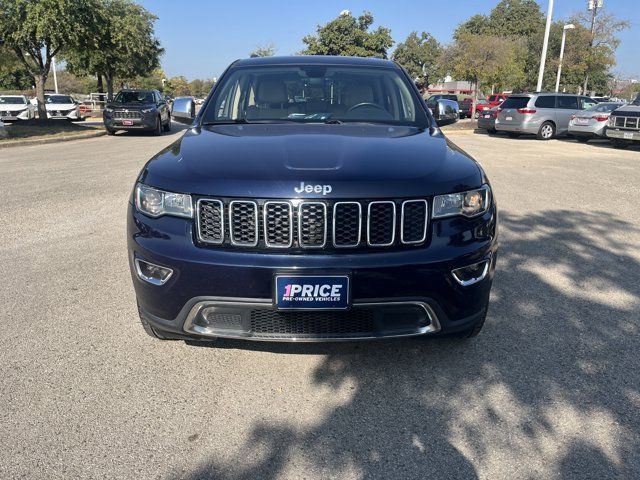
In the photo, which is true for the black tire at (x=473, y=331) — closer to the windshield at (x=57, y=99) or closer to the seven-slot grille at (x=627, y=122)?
the seven-slot grille at (x=627, y=122)

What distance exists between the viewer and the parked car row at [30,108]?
23.7 meters

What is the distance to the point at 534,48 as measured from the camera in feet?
206

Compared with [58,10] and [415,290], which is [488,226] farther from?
[58,10]

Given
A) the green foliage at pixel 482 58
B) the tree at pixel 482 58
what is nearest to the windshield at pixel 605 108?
the tree at pixel 482 58

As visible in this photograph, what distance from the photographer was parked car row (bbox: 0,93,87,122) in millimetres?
23734

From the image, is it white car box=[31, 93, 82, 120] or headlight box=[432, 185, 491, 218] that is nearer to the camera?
headlight box=[432, 185, 491, 218]

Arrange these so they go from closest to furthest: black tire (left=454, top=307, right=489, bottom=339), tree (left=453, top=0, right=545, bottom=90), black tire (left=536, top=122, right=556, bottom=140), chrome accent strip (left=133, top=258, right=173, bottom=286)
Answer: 1. chrome accent strip (left=133, top=258, right=173, bottom=286)
2. black tire (left=454, top=307, right=489, bottom=339)
3. black tire (left=536, top=122, right=556, bottom=140)
4. tree (left=453, top=0, right=545, bottom=90)

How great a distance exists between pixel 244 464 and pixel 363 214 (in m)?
1.22

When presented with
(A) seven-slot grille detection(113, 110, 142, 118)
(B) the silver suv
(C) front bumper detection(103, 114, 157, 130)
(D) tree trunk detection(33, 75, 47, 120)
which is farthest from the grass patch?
(B) the silver suv

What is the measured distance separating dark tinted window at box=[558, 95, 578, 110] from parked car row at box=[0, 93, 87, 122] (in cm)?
2113

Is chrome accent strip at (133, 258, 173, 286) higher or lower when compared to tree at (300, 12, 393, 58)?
lower

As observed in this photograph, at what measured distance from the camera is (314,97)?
13.2 ft

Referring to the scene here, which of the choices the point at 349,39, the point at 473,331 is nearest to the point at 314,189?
the point at 473,331

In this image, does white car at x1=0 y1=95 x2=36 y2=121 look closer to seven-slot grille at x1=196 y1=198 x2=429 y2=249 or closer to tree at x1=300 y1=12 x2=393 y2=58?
seven-slot grille at x1=196 y1=198 x2=429 y2=249
